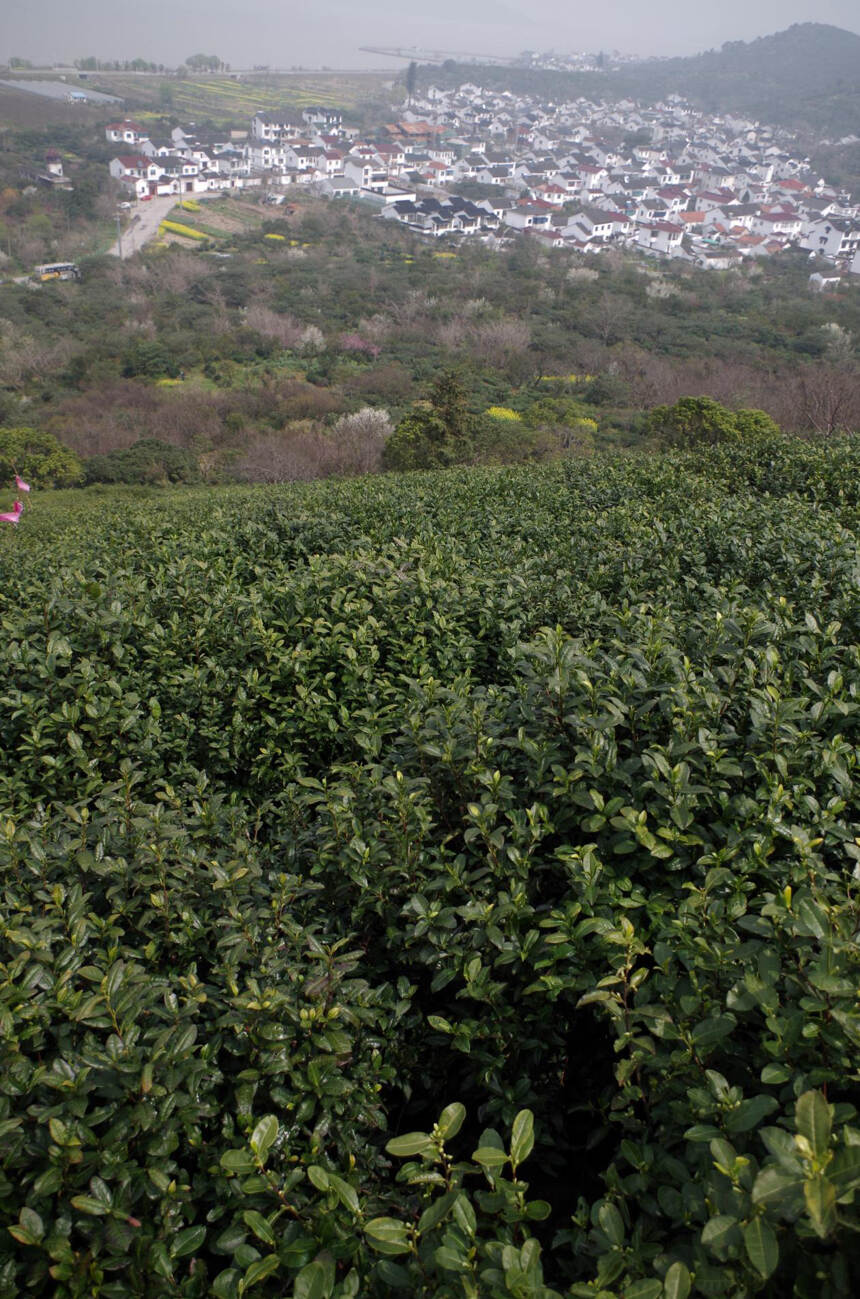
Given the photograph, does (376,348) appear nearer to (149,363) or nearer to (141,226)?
(149,363)

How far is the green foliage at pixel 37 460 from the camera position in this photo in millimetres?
23109

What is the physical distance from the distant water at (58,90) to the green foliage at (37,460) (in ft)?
275

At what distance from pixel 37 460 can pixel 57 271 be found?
3006cm

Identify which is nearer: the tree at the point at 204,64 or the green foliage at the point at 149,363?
the green foliage at the point at 149,363

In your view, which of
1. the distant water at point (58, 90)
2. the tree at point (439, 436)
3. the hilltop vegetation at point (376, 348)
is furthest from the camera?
the distant water at point (58, 90)

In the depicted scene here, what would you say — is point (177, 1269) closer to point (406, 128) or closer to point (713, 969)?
point (713, 969)

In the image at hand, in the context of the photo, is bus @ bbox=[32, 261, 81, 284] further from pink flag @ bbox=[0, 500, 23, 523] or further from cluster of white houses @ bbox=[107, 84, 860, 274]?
pink flag @ bbox=[0, 500, 23, 523]

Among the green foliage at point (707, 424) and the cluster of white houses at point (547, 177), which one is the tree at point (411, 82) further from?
the green foliage at point (707, 424)

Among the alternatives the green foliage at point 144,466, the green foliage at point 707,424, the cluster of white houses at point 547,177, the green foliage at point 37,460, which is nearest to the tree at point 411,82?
the cluster of white houses at point 547,177

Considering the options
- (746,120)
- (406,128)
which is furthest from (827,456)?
(746,120)

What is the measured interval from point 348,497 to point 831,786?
6.91 metres

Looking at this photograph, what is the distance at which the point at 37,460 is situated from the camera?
2319 cm

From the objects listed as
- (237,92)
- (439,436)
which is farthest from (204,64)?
(439,436)

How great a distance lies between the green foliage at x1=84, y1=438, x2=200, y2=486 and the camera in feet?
Result: 77.3
